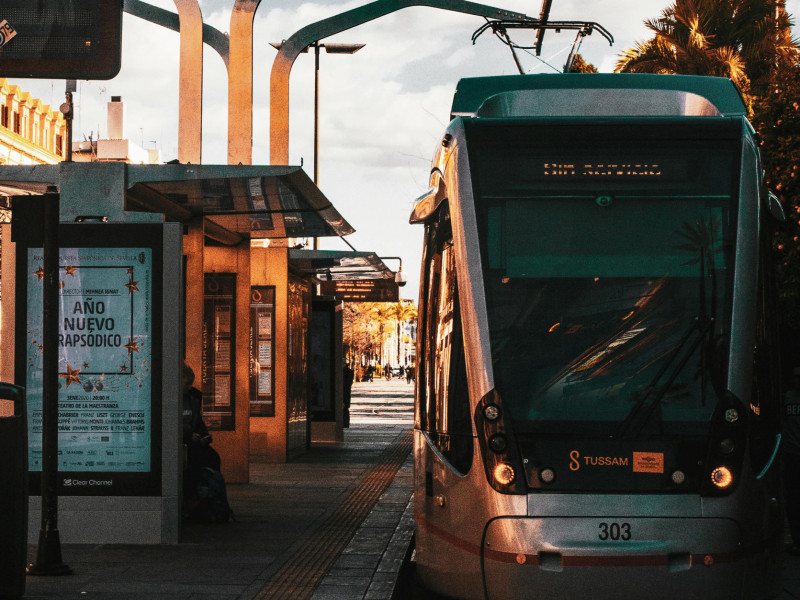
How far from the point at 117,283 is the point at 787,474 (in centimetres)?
598

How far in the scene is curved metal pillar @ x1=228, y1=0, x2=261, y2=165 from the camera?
14.1 metres

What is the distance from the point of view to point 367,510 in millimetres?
12445

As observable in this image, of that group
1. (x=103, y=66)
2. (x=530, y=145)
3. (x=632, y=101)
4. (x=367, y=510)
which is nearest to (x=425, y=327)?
(x=530, y=145)

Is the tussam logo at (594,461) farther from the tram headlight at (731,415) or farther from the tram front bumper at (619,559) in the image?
the tram headlight at (731,415)

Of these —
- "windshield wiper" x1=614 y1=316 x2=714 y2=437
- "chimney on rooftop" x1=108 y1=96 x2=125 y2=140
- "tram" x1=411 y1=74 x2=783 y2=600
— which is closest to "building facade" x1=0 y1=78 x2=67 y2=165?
"chimney on rooftop" x1=108 y1=96 x2=125 y2=140

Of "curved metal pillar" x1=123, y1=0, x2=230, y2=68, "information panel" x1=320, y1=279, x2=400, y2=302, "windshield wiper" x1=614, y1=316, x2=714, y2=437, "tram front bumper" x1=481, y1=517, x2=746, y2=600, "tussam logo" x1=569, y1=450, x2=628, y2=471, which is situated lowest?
"tram front bumper" x1=481, y1=517, x2=746, y2=600

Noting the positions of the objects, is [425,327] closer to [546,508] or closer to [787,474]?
[546,508]

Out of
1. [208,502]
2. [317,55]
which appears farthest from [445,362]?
[317,55]

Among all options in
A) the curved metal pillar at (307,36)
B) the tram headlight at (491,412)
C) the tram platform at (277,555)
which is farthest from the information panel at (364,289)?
the tram headlight at (491,412)

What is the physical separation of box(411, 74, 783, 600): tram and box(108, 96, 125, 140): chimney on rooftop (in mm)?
63775

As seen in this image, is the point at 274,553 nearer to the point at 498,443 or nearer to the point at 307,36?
the point at 498,443

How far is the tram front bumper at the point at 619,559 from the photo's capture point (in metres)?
6.23

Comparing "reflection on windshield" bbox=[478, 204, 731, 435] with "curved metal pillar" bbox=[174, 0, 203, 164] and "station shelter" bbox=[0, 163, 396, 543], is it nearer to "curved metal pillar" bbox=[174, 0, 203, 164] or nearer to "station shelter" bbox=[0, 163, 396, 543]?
"station shelter" bbox=[0, 163, 396, 543]

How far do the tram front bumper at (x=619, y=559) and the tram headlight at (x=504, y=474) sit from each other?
234 millimetres
